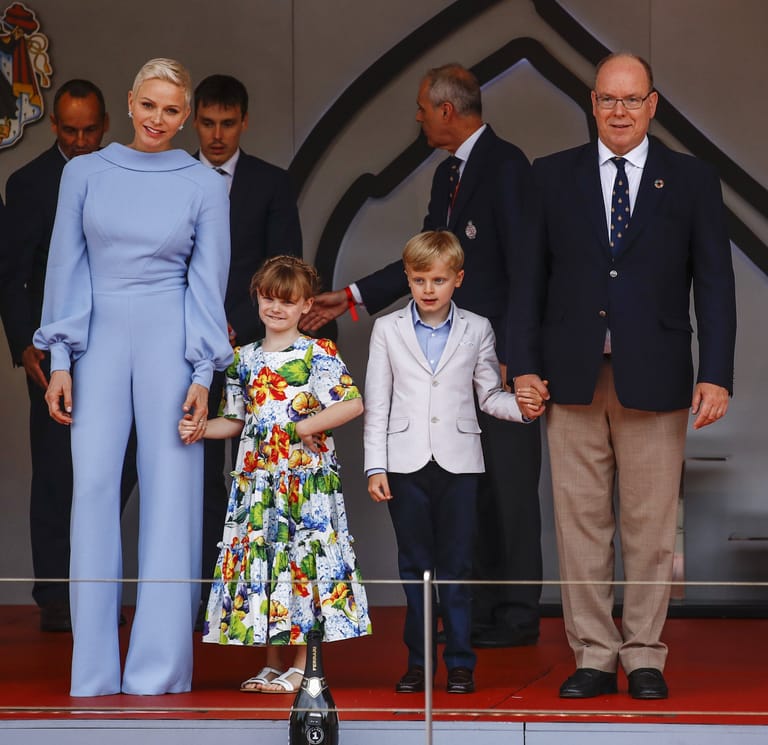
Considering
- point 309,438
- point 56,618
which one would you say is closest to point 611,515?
point 309,438

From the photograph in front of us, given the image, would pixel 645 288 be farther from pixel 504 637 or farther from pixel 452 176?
pixel 504 637

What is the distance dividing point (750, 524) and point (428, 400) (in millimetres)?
2098

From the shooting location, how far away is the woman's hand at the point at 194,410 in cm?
379

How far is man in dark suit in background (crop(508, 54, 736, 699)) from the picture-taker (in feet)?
12.0

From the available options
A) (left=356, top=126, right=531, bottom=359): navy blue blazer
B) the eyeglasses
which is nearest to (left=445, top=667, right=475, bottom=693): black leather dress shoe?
(left=356, top=126, right=531, bottom=359): navy blue blazer

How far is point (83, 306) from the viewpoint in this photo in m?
3.79

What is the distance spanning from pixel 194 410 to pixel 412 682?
856mm

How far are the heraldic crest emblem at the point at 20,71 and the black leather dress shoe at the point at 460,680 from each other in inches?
117

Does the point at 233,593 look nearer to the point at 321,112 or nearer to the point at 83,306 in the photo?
the point at 83,306

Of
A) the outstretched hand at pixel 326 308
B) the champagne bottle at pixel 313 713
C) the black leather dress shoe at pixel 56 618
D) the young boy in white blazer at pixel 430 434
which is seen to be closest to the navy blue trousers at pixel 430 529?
the young boy in white blazer at pixel 430 434

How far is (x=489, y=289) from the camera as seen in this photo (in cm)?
459

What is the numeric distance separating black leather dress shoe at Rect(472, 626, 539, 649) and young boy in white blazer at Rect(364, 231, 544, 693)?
0.72m

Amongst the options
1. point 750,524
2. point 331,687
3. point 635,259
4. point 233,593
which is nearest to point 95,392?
point 233,593

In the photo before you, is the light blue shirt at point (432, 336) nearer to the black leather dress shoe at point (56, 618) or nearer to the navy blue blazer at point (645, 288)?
the navy blue blazer at point (645, 288)
